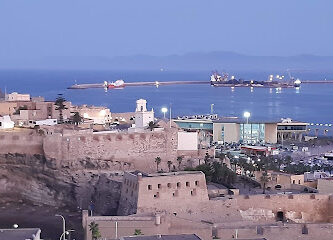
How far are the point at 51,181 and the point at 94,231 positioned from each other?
29.1ft

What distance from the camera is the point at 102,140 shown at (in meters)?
28.1

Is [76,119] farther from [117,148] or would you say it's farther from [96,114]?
[96,114]

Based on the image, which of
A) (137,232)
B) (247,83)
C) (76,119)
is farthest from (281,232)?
(247,83)

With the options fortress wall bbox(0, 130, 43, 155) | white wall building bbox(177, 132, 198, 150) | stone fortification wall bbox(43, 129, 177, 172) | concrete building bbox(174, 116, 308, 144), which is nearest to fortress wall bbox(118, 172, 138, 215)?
stone fortification wall bbox(43, 129, 177, 172)

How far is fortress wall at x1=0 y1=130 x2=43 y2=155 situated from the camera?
27.8 metres

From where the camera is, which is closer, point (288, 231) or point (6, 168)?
point (288, 231)

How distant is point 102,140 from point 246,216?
293 inches

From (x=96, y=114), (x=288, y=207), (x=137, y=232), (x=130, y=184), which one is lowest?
(x=288, y=207)

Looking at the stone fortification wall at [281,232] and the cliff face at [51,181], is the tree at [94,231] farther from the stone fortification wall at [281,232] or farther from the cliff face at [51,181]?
the cliff face at [51,181]

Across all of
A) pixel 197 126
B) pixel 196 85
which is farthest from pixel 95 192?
pixel 196 85

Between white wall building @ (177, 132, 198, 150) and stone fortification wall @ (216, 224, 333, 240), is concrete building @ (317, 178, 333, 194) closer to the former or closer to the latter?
stone fortification wall @ (216, 224, 333, 240)

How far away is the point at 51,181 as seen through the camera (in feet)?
88.9

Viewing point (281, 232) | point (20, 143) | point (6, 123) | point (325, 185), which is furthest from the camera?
point (6, 123)

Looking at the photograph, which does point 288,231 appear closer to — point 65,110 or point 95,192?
point 95,192
